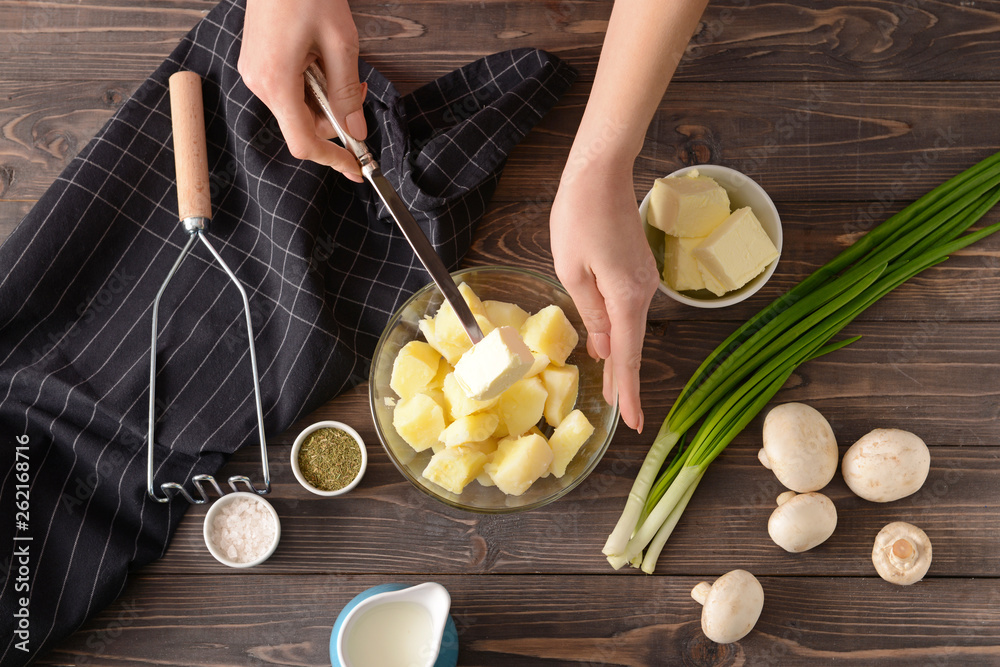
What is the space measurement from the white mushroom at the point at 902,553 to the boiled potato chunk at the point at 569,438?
655 mm

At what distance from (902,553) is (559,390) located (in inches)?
29.6

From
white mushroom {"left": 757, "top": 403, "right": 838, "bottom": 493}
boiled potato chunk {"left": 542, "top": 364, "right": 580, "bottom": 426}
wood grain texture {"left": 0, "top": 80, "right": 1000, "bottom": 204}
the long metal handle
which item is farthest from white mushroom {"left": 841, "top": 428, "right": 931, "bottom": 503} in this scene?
the long metal handle

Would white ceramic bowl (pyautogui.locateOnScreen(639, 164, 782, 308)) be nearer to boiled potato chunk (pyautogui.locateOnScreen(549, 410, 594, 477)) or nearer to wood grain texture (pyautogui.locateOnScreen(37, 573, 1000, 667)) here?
boiled potato chunk (pyautogui.locateOnScreen(549, 410, 594, 477))

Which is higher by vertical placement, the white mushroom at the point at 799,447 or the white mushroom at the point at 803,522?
the white mushroom at the point at 799,447

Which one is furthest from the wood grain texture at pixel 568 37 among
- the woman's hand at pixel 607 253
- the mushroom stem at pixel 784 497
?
the mushroom stem at pixel 784 497

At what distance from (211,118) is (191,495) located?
807 mm

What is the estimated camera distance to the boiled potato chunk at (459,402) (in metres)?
1.22

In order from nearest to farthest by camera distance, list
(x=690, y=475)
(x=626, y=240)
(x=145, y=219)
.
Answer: (x=626, y=240) < (x=690, y=475) < (x=145, y=219)

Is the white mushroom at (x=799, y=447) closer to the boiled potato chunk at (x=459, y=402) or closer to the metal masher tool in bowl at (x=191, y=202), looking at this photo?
the boiled potato chunk at (x=459, y=402)

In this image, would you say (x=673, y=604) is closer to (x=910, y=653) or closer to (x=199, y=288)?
(x=910, y=653)

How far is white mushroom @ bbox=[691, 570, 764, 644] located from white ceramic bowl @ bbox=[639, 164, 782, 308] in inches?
21.1

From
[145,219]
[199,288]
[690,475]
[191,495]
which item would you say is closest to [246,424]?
[191,495]

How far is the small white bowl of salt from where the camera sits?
1382mm

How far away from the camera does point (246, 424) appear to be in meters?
1.41
